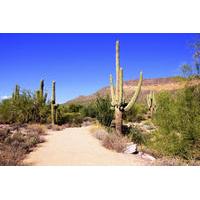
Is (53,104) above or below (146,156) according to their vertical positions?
above

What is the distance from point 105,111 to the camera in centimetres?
1452

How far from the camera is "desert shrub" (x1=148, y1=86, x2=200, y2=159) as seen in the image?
24.8 feet

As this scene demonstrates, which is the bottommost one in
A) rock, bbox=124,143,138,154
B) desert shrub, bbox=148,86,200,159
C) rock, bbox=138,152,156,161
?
rock, bbox=138,152,156,161

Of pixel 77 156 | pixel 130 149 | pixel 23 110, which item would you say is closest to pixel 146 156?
pixel 130 149

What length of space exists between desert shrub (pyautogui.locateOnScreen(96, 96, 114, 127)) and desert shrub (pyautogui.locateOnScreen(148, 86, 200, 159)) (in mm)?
6033

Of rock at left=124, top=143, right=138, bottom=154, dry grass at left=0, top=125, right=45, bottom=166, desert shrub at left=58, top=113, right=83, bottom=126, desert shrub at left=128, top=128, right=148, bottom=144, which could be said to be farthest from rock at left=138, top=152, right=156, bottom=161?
desert shrub at left=58, top=113, right=83, bottom=126

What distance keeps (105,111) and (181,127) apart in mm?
6896

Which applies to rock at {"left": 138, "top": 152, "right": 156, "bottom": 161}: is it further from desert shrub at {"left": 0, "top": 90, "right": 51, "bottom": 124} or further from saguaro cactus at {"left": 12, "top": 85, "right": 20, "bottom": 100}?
saguaro cactus at {"left": 12, "top": 85, "right": 20, "bottom": 100}

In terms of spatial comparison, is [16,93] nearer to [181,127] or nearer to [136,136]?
[136,136]

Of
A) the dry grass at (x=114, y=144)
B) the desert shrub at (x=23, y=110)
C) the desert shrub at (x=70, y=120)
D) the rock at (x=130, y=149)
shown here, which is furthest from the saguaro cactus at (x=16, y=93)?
the rock at (x=130, y=149)

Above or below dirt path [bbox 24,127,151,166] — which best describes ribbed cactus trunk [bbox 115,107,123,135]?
above
